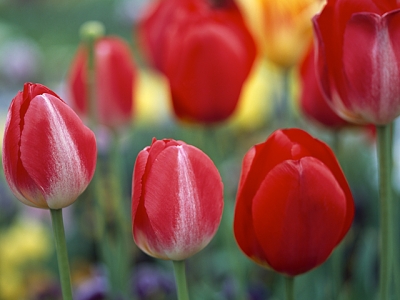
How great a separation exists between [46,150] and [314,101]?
10.7 inches

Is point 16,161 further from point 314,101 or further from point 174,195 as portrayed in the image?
point 314,101

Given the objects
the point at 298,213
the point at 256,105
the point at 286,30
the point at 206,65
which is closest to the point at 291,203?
the point at 298,213

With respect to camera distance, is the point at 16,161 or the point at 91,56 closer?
the point at 16,161

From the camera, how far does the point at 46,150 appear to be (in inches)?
12.2

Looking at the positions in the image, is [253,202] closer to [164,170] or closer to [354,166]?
[164,170]

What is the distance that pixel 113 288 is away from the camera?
599 mm

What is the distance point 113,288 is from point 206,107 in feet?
0.66

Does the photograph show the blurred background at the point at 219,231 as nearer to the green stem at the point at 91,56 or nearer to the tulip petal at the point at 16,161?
the green stem at the point at 91,56

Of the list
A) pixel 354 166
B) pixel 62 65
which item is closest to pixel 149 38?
pixel 354 166

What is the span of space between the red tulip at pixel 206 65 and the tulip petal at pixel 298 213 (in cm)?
21

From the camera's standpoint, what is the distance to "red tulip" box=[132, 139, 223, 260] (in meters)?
0.31

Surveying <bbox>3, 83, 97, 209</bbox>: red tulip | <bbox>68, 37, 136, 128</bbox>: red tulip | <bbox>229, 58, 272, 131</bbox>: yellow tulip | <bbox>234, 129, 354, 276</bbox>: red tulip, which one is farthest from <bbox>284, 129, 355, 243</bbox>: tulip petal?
<bbox>229, 58, 272, 131</bbox>: yellow tulip

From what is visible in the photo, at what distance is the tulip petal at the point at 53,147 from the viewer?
12.2 inches

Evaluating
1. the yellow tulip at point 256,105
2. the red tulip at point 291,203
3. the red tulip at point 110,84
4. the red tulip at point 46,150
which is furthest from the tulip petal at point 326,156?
the yellow tulip at point 256,105
